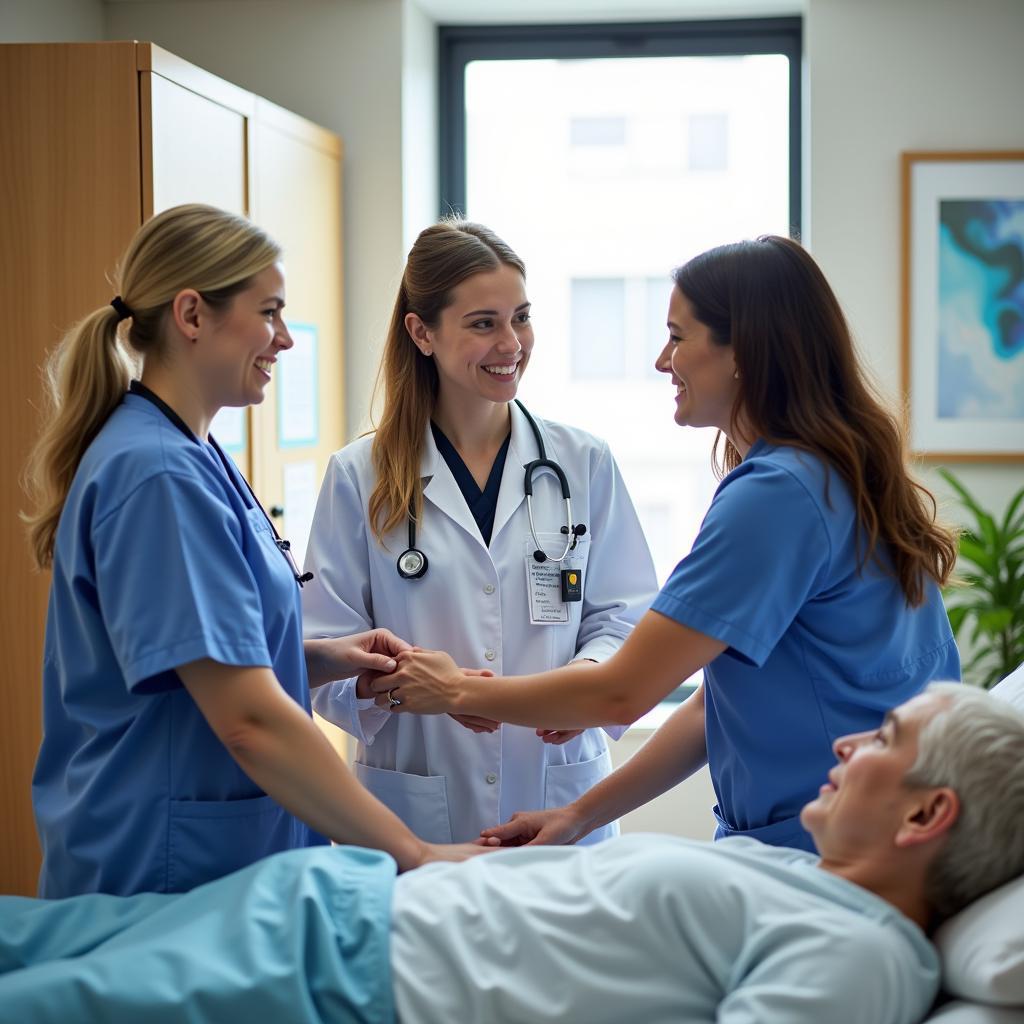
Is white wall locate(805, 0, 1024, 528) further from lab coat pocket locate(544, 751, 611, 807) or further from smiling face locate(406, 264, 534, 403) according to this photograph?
lab coat pocket locate(544, 751, 611, 807)

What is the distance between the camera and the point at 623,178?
4156 millimetres

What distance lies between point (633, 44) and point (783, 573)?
3.03 meters

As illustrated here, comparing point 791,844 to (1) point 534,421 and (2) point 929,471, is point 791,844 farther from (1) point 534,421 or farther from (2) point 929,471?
(2) point 929,471

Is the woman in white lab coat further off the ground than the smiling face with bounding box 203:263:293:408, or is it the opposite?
the smiling face with bounding box 203:263:293:408

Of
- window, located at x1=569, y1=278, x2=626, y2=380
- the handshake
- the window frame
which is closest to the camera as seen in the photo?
the handshake

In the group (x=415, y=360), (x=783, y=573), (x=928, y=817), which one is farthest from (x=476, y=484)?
(x=928, y=817)

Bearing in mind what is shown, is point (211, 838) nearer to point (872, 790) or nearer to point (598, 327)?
point (872, 790)

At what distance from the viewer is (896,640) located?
159 centimetres

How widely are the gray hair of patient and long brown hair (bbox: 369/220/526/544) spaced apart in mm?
1031

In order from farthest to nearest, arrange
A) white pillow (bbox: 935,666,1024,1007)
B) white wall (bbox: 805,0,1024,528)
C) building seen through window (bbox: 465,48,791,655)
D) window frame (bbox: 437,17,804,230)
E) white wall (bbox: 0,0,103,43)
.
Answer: building seen through window (bbox: 465,48,791,655), window frame (bbox: 437,17,804,230), white wall (bbox: 805,0,1024,528), white wall (bbox: 0,0,103,43), white pillow (bbox: 935,666,1024,1007)

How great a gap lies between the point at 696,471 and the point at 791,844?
2745 millimetres

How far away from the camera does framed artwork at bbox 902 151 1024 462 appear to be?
3.63 m

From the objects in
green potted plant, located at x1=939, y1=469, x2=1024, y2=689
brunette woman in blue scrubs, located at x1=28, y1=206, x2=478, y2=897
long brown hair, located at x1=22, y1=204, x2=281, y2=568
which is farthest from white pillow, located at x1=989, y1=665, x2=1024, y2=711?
green potted plant, located at x1=939, y1=469, x2=1024, y2=689

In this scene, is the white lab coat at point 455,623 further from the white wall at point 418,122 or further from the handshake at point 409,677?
the white wall at point 418,122
